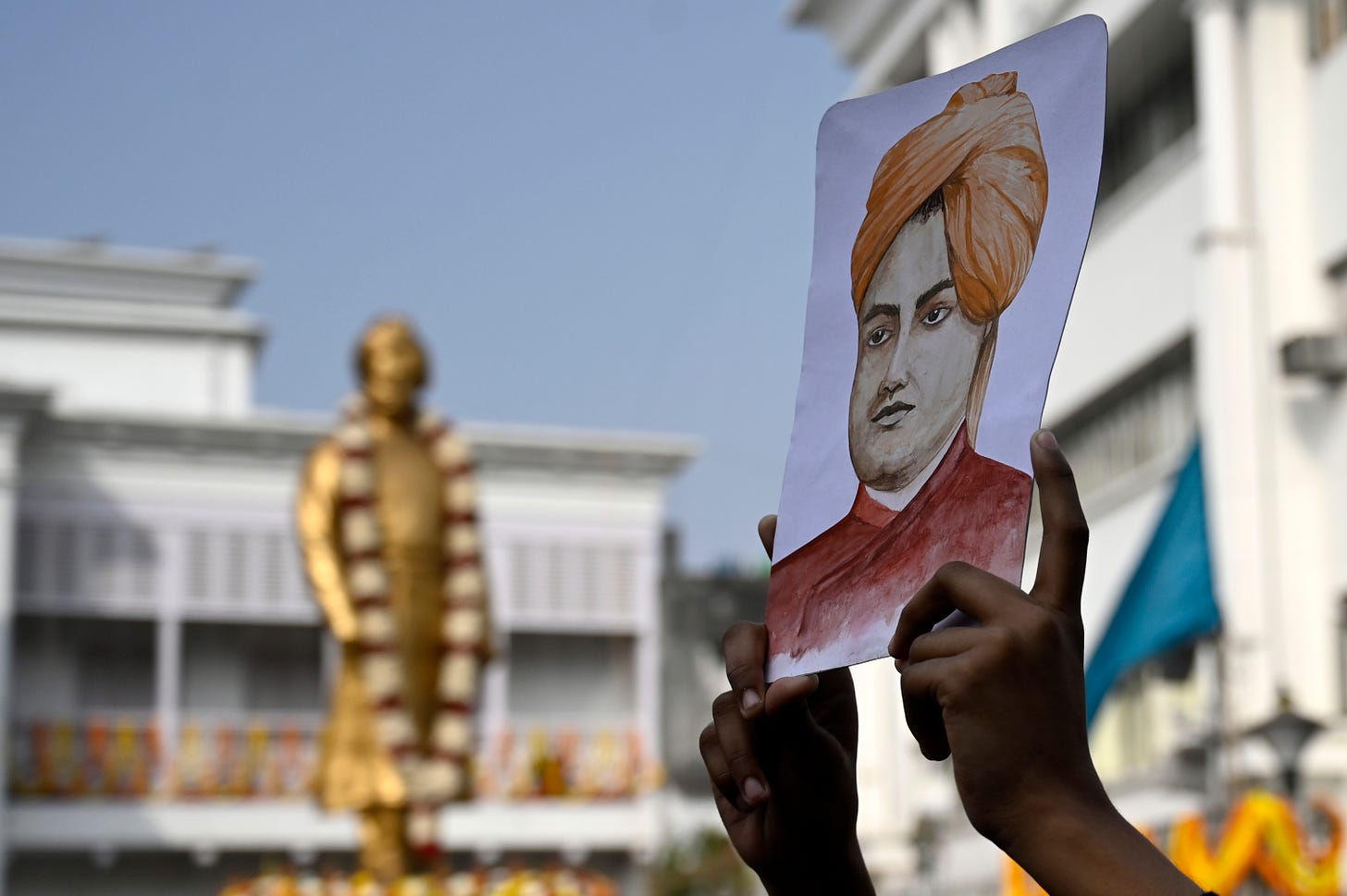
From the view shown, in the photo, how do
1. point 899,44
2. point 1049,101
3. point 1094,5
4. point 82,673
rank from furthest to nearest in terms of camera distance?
point 82,673, point 899,44, point 1094,5, point 1049,101

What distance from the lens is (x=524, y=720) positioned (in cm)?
2517

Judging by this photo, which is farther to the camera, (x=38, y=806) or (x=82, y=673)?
(x=82, y=673)

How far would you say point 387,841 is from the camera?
13.1 metres

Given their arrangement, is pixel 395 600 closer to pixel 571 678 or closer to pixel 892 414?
pixel 892 414

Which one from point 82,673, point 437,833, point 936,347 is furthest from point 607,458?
point 936,347

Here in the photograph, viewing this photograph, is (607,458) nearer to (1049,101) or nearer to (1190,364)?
(1190,364)

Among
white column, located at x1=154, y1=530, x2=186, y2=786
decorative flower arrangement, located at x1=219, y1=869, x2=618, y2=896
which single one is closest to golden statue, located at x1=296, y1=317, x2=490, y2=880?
decorative flower arrangement, located at x1=219, y1=869, x2=618, y2=896

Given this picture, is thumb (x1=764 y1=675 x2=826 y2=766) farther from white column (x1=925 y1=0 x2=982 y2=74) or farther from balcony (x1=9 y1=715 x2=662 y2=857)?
balcony (x1=9 y1=715 x2=662 y2=857)

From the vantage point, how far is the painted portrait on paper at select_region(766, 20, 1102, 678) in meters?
1.72

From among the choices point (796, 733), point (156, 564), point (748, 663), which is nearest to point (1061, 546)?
point (748, 663)

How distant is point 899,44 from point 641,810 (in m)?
8.75

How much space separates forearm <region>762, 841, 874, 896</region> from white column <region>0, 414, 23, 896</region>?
2123 cm

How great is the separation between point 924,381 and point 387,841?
11635mm

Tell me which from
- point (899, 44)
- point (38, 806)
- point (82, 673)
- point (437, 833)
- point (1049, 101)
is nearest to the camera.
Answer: point (1049, 101)
